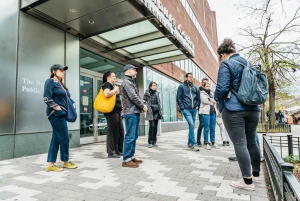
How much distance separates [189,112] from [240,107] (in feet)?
10.5

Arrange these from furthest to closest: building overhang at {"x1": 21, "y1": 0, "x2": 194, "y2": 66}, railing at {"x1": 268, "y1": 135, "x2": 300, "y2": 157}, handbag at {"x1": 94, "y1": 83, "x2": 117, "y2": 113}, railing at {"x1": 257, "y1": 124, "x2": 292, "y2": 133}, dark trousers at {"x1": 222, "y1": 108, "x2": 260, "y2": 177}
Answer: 1. railing at {"x1": 257, "y1": 124, "x2": 292, "y2": 133}
2. building overhang at {"x1": 21, "y1": 0, "x2": 194, "y2": 66}
3. railing at {"x1": 268, "y1": 135, "x2": 300, "y2": 157}
4. handbag at {"x1": 94, "y1": 83, "x2": 117, "y2": 113}
5. dark trousers at {"x1": 222, "y1": 108, "x2": 260, "y2": 177}

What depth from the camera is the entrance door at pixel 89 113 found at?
7.39 m

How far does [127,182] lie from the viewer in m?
2.97

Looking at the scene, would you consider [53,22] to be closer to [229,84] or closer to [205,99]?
[205,99]

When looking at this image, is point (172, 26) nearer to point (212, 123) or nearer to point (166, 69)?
point (212, 123)

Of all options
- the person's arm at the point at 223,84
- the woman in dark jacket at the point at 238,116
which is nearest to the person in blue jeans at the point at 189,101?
the woman in dark jacket at the point at 238,116

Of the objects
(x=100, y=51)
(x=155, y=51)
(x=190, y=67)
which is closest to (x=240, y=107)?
(x=155, y=51)

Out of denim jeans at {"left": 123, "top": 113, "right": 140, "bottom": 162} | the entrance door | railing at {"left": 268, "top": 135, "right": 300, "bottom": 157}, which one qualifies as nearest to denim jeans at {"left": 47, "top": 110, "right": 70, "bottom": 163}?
denim jeans at {"left": 123, "top": 113, "right": 140, "bottom": 162}

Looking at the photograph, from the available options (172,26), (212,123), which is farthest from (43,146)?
(172,26)

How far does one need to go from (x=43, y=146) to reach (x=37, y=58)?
221 centimetres

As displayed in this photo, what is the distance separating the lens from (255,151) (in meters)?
2.85

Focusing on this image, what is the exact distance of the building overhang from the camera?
16.6 ft

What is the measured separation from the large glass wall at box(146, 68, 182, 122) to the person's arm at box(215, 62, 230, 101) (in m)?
9.07

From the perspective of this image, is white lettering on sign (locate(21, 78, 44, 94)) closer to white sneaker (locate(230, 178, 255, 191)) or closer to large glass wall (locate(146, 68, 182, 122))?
white sneaker (locate(230, 178, 255, 191))
